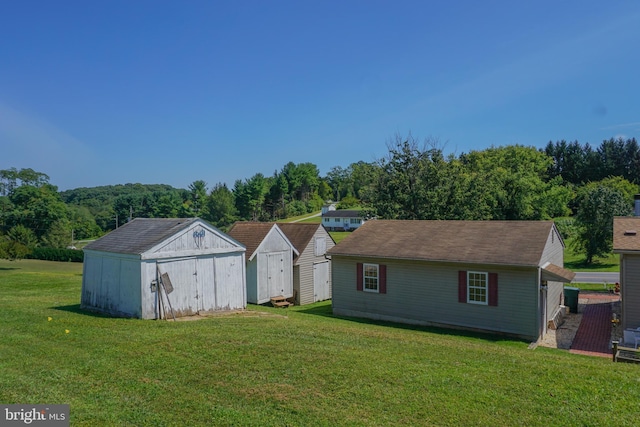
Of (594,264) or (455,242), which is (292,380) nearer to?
(455,242)

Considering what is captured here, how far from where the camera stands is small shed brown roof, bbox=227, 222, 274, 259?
21.8 metres

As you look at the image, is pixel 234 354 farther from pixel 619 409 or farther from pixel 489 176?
pixel 489 176

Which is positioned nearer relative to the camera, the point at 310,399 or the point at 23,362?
the point at 310,399

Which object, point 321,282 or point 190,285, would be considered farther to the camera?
point 321,282

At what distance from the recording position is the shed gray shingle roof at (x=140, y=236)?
13766 millimetres

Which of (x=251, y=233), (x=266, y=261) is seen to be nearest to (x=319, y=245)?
(x=266, y=261)

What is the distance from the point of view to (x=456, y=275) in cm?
1591

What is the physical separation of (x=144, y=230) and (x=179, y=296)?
108 inches

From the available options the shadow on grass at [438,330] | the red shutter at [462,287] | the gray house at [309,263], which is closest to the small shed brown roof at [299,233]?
the gray house at [309,263]

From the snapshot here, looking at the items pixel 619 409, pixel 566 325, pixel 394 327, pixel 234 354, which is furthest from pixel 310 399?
pixel 566 325

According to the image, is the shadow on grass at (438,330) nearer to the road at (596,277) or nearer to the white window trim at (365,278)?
the white window trim at (365,278)

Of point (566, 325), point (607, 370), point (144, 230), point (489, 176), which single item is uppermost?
point (489, 176)

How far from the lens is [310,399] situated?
685 cm

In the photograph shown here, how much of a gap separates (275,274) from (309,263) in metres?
2.37
